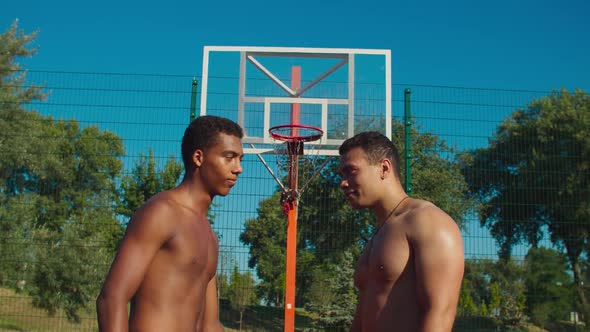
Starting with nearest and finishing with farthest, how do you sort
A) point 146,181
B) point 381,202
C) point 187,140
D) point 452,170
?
point 381,202 < point 187,140 < point 452,170 < point 146,181

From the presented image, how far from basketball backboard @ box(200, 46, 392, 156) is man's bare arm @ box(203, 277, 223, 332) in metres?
5.34

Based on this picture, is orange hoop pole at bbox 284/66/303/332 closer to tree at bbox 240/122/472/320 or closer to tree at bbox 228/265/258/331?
tree at bbox 240/122/472/320

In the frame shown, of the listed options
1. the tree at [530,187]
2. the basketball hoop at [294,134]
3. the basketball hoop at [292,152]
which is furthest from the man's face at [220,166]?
the tree at [530,187]

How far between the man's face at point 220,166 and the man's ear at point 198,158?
0.02m

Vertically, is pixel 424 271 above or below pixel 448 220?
below

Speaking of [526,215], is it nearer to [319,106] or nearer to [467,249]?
[467,249]

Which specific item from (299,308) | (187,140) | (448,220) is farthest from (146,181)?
(448,220)

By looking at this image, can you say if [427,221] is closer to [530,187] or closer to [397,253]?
[397,253]

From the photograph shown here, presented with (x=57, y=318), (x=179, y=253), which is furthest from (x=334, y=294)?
(x=179, y=253)

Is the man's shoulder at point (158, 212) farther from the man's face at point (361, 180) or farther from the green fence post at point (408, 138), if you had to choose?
the green fence post at point (408, 138)

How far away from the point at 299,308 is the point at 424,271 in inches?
295

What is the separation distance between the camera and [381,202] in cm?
262

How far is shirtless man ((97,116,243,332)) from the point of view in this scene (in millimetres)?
2260

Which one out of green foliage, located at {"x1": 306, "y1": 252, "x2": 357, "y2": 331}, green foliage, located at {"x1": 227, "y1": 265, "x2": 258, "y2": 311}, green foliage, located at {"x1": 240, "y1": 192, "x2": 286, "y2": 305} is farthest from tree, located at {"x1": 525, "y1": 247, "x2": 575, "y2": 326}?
green foliage, located at {"x1": 227, "y1": 265, "x2": 258, "y2": 311}
